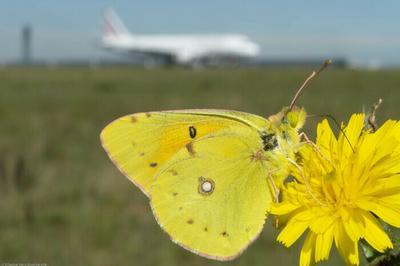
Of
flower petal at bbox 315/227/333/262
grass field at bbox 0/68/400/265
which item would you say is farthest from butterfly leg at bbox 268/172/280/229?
grass field at bbox 0/68/400/265

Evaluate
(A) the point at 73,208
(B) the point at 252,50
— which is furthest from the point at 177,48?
(A) the point at 73,208

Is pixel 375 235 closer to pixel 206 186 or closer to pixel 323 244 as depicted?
pixel 323 244

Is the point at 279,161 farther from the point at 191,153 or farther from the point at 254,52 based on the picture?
the point at 254,52

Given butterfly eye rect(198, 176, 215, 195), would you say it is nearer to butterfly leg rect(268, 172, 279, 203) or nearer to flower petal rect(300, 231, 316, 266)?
butterfly leg rect(268, 172, 279, 203)

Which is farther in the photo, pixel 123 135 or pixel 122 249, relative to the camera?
pixel 122 249

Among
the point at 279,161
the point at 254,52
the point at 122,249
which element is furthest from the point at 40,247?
the point at 254,52

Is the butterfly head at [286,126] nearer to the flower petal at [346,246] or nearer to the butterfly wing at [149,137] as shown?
the butterfly wing at [149,137]
